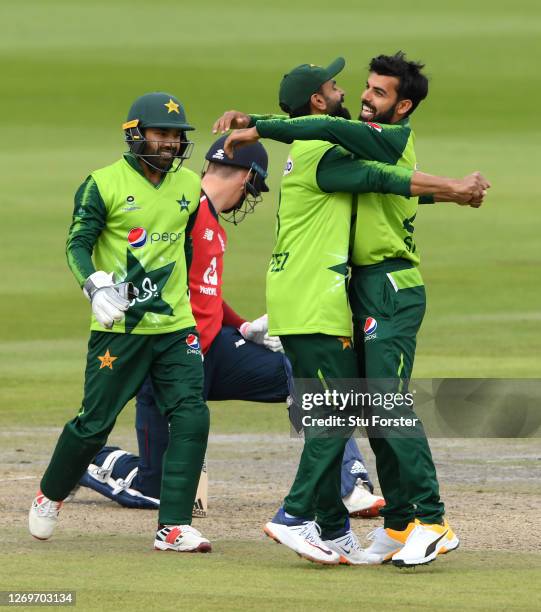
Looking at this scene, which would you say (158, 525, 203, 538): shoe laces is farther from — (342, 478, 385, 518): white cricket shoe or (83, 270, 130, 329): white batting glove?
(342, 478, 385, 518): white cricket shoe

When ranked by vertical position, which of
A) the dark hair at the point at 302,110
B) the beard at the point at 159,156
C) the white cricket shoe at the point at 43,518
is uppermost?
the dark hair at the point at 302,110

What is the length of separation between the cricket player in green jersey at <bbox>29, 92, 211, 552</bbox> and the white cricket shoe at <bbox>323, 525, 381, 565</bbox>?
0.55 metres

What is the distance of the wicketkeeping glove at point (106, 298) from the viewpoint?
7.01 meters

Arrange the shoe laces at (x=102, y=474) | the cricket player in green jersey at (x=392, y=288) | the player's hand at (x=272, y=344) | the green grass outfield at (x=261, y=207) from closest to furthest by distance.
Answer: the green grass outfield at (x=261, y=207)
the cricket player in green jersey at (x=392, y=288)
the shoe laces at (x=102, y=474)
the player's hand at (x=272, y=344)

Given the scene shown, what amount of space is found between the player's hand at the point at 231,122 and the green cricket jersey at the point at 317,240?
0.25 metres

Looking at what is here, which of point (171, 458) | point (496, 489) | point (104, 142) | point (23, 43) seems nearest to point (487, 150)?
point (104, 142)

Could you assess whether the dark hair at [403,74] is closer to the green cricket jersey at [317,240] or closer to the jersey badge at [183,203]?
the green cricket jersey at [317,240]

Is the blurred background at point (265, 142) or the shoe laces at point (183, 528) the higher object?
the blurred background at point (265, 142)

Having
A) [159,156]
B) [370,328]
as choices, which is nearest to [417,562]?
[370,328]

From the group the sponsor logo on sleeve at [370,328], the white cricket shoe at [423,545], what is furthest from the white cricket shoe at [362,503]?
the sponsor logo on sleeve at [370,328]

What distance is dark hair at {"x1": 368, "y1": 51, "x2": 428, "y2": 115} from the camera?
7137mm

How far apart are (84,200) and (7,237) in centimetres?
1795

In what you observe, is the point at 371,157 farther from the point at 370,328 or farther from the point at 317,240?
the point at 370,328

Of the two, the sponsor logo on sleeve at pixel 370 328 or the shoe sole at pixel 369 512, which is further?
the shoe sole at pixel 369 512
